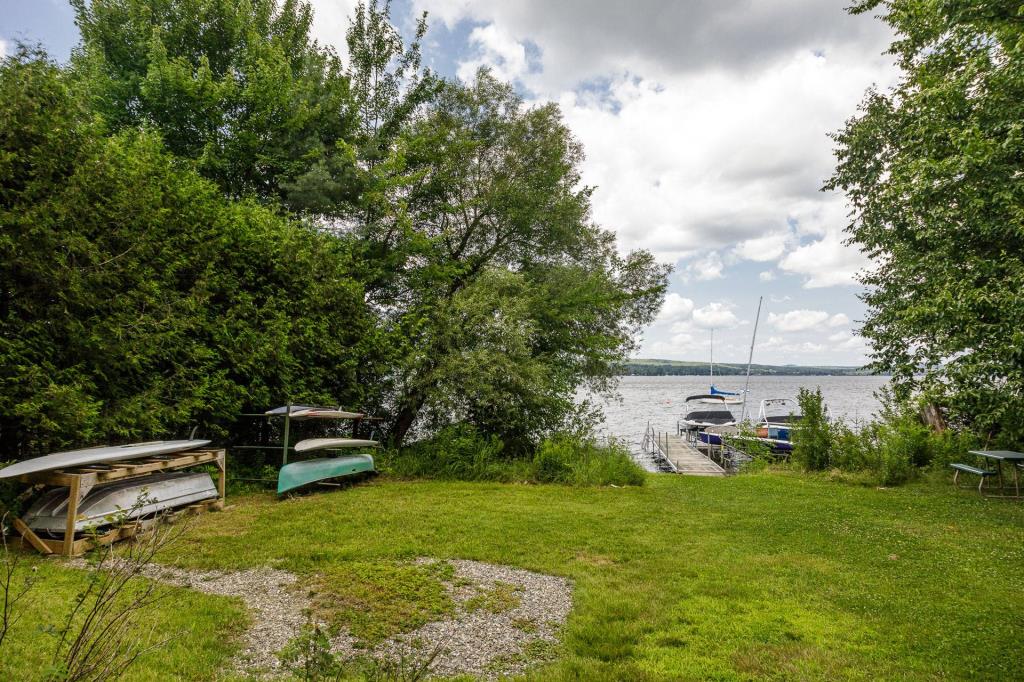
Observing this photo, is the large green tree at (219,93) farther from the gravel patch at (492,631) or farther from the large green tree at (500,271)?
the gravel patch at (492,631)

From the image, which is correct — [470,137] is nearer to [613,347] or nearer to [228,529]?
[613,347]

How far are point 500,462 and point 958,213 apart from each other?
10.8 m

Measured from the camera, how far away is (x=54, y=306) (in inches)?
272

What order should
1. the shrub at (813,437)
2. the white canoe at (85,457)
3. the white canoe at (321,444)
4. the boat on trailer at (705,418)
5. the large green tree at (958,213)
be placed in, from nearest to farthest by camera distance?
1. the white canoe at (85,457)
2. the large green tree at (958,213)
3. the white canoe at (321,444)
4. the shrub at (813,437)
5. the boat on trailer at (705,418)

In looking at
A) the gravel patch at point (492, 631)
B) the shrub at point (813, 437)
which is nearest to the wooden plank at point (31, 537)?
the gravel patch at point (492, 631)

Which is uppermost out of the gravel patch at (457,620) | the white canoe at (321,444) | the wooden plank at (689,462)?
the white canoe at (321,444)

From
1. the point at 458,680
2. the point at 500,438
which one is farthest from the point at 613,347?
the point at 458,680

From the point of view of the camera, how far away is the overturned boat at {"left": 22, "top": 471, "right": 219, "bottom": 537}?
231 inches

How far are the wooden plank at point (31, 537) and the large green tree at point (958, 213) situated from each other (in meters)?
12.9

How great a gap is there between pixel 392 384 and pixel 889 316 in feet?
40.7

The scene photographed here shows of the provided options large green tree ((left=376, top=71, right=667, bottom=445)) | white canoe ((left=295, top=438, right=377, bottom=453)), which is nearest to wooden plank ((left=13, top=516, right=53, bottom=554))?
white canoe ((left=295, top=438, right=377, bottom=453))

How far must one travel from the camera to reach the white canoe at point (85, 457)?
18.3 ft

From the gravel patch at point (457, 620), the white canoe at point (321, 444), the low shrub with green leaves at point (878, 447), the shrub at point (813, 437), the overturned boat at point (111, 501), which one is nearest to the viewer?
the gravel patch at point (457, 620)

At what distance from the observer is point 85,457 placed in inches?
239
